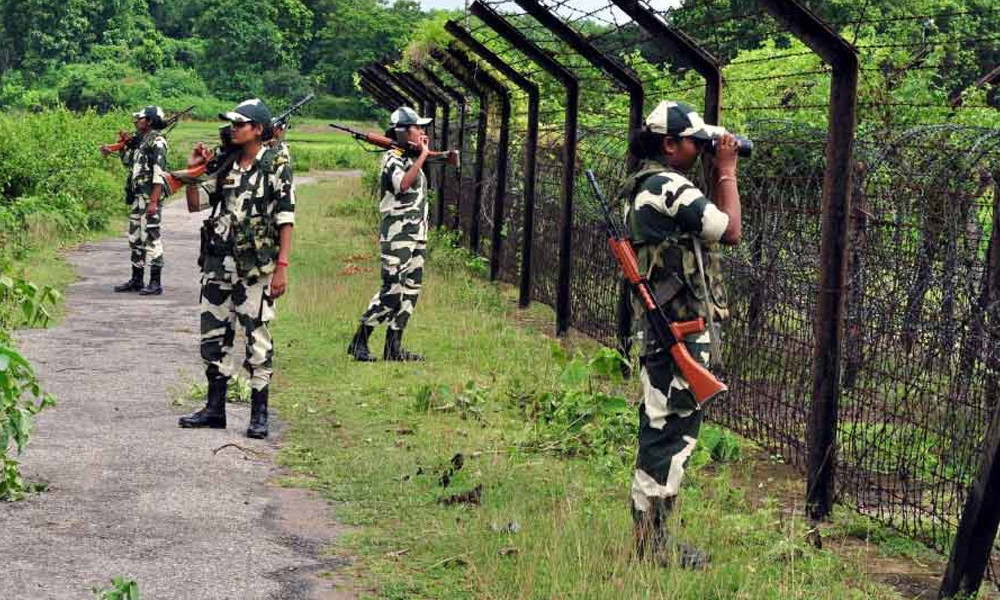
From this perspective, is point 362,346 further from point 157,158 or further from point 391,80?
point 391,80

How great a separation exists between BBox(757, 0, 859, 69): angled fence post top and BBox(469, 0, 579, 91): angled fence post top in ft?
17.4

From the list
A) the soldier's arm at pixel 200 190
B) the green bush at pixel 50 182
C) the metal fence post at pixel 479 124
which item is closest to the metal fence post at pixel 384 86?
the metal fence post at pixel 479 124

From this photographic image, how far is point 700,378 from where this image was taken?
17.1 feet

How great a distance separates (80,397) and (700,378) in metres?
4.91

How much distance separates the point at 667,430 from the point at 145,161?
9.71 m

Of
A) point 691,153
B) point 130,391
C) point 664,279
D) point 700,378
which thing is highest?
point 691,153

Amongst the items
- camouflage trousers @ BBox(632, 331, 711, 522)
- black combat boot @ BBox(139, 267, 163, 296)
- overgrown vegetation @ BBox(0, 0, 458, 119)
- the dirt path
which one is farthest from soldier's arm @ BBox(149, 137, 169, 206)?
overgrown vegetation @ BBox(0, 0, 458, 119)

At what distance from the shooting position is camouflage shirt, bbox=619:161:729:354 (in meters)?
5.24

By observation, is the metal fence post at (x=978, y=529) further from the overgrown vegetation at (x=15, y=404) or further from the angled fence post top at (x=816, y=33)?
the overgrown vegetation at (x=15, y=404)

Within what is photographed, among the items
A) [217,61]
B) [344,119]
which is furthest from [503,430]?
[217,61]

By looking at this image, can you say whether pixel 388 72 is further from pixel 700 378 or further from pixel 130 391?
pixel 700 378

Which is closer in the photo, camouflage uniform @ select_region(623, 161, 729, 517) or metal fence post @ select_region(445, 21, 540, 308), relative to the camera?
camouflage uniform @ select_region(623, 161, 729, 517)

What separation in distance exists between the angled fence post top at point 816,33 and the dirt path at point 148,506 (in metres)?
3.04

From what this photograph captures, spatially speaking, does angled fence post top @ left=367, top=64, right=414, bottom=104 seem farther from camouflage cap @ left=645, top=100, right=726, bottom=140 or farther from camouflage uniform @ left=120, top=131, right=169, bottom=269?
camouflage cap @ left=645, top=100, right=726, bottom=140
